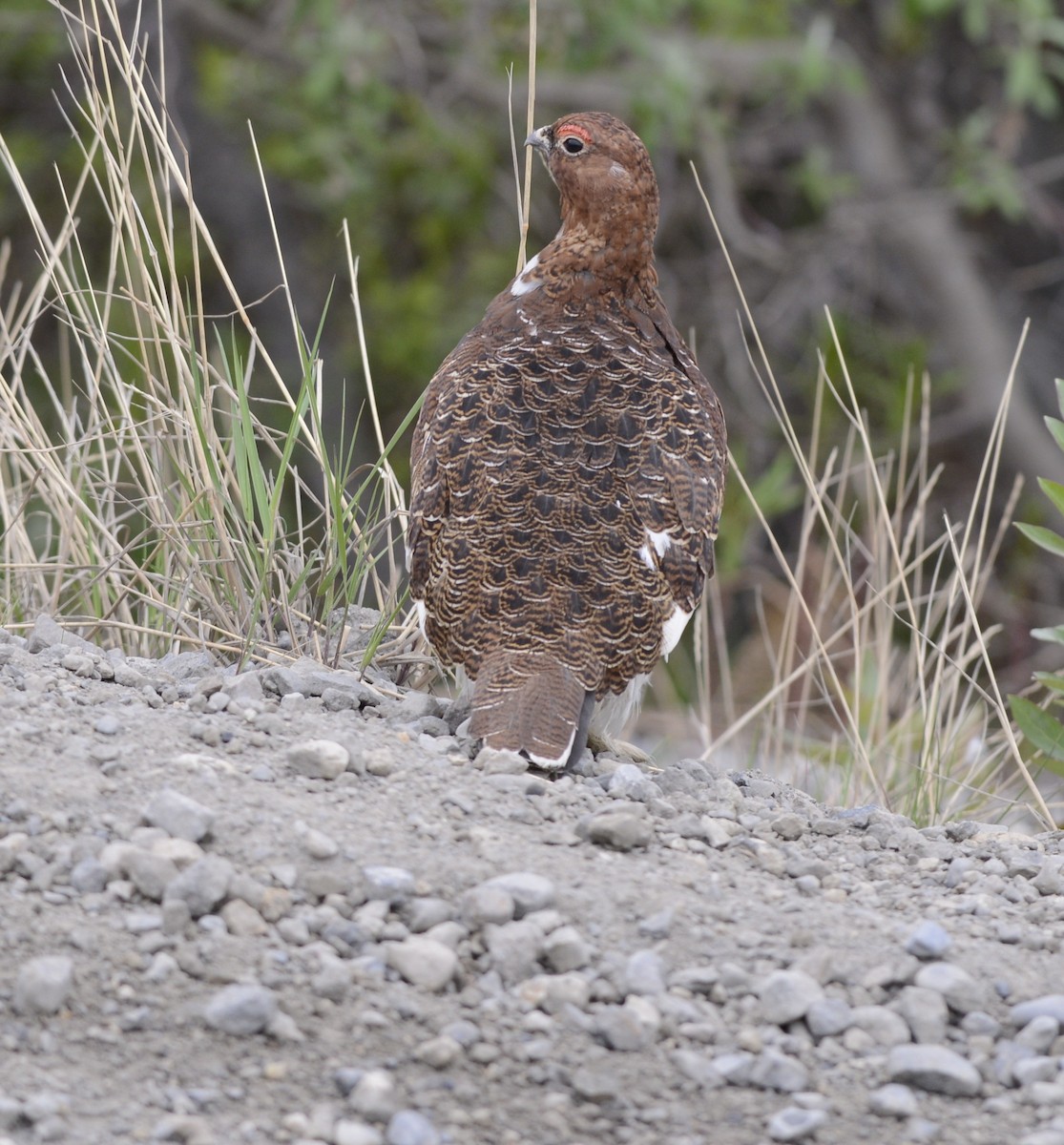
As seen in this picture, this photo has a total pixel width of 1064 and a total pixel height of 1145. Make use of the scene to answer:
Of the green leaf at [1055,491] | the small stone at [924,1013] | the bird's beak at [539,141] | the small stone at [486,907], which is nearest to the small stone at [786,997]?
the small stone at [924,1013]

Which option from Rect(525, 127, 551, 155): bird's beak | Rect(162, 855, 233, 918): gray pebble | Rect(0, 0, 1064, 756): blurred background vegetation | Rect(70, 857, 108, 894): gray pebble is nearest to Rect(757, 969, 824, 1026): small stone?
Rect(162, 855, 233, 918): gray pebble

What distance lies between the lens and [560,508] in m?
3.46

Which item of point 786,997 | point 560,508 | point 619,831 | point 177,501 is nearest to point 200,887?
point 619,831

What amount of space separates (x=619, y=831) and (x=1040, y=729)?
1420 millimetres

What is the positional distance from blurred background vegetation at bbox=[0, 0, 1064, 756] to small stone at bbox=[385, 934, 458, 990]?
5.50 m

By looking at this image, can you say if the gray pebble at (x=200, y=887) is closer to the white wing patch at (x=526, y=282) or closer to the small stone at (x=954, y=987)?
the small stone at (x=954, y=987)

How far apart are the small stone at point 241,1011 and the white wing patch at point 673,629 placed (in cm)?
147

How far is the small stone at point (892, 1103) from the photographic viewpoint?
2.23 meters

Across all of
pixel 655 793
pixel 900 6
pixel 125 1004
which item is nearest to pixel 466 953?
pixel 125 1004

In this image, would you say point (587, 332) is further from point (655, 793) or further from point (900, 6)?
point (900, 6)

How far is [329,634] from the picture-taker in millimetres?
3525

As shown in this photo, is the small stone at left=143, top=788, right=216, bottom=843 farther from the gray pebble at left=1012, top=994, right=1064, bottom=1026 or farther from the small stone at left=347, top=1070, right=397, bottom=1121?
the gray pebble at left=1012, top=994, right=1064, bottom=1026

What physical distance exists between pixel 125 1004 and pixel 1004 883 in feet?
4.82

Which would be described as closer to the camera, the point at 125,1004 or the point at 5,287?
the point at 125,1004
